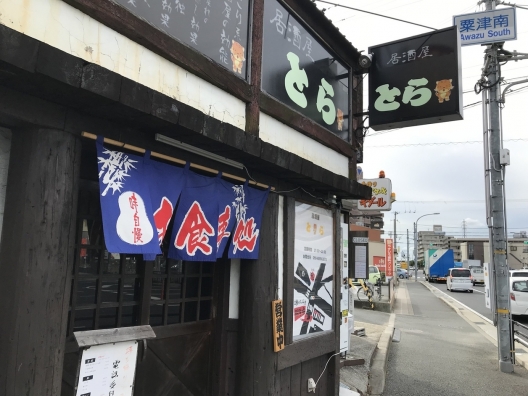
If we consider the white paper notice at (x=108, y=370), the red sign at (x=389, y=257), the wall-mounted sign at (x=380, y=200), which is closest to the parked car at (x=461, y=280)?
the red sign at (x=389, y=257)

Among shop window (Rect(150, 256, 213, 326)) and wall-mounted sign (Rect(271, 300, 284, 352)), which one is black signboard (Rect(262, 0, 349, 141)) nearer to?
shop window (Rect(150, 256, 213, 326))

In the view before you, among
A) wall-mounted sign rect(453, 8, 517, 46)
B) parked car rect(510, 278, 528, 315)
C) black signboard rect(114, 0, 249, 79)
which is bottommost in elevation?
parked car rect(510, 278, 528, 315)

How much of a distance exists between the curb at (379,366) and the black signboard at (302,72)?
196 inches

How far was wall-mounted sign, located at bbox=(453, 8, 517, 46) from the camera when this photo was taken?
987 centimetres

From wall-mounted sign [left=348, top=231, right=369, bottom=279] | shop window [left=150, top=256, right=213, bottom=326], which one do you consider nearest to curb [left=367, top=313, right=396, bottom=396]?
wall-mounted sign [left=348, top=231, right=369, bottom=279]

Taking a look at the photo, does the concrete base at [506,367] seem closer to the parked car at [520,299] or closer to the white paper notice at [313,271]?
the white paper notice at [313,271]

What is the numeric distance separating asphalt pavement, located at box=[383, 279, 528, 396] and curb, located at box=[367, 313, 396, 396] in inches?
5.5

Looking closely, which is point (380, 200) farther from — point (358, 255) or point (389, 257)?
point (389, 257)

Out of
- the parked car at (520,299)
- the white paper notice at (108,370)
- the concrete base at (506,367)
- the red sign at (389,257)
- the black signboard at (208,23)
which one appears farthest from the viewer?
the red sign at (389,257)

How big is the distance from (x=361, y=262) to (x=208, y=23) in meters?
6.88

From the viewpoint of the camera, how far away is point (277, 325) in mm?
5098

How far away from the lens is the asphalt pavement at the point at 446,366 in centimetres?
793

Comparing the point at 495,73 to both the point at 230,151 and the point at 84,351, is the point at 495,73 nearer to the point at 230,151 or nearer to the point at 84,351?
the point at 230,151

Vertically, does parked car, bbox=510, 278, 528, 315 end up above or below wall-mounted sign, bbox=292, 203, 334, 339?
below
